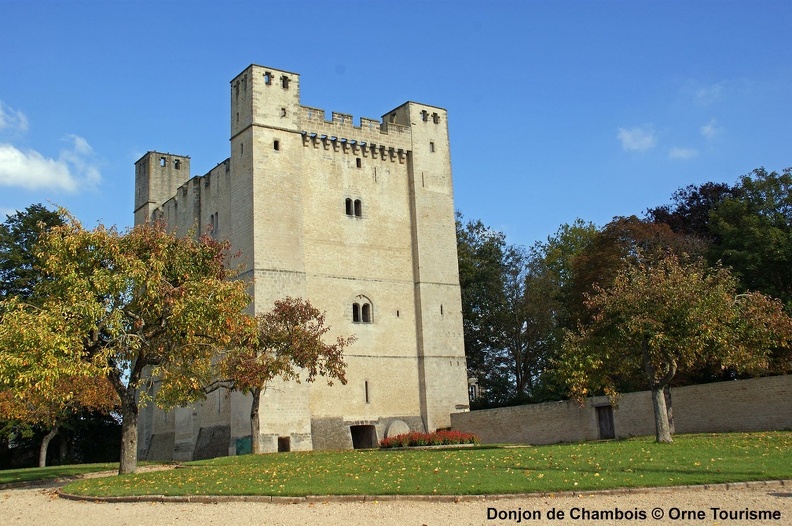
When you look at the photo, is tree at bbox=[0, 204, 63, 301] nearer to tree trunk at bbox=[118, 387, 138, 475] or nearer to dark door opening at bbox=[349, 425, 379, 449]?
dark door opening at bbox=[349, 425, 379, 449]

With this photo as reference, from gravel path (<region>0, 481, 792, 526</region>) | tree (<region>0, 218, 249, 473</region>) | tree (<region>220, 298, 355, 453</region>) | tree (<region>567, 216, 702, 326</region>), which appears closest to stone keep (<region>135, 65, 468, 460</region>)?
tree (<region>220, 298, 355, 453</region>)

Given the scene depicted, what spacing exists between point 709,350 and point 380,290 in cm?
1676

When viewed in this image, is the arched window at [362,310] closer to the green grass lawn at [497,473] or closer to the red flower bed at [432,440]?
the red flower bed at [432,440]

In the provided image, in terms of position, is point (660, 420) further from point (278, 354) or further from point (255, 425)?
point (255, 425)

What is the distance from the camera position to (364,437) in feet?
116

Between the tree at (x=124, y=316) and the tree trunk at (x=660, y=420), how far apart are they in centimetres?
1098

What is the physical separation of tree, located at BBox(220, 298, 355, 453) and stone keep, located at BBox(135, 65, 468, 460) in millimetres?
3712

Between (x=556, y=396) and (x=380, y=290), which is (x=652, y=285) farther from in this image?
(x=556, y=396)

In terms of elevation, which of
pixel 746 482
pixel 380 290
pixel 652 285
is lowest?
pixel 746 482

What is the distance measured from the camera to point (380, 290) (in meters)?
36.3

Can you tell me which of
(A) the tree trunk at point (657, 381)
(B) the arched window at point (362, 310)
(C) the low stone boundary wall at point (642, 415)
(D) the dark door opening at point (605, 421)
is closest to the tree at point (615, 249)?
(C) the low stone boundary wall at point (642, 415)

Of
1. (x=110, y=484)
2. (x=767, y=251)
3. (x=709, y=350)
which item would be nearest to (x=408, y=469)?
(x=110, y=484)

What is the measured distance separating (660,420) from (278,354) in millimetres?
11980

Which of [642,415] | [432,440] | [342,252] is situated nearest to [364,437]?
[432,440]
